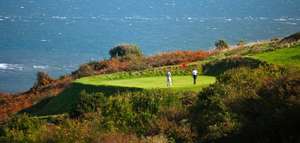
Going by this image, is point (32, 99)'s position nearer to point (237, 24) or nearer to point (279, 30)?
point (279, 30)

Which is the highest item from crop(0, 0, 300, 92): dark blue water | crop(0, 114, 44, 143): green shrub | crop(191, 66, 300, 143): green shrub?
crop(0, 0, 300, 92): dark blue water

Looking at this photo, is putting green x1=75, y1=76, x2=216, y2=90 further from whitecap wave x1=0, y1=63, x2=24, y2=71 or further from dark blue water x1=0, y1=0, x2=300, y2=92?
whitecap wave x1=0, y1=63, x2=24, y2=71

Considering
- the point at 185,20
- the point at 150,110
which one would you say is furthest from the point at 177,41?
the point at 150,110

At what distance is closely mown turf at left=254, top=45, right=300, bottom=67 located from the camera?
3223 centimetres

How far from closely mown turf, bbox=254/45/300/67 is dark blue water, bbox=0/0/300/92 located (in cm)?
3138

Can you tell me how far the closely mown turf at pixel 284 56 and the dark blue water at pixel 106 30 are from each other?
3138 cm

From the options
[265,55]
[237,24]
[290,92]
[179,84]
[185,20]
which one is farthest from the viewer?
[185,20]

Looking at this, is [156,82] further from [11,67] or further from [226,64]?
[11,67]

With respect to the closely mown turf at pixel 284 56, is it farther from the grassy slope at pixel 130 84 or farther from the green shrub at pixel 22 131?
the green shrub at pixel 22 131

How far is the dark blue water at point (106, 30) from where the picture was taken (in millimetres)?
81688

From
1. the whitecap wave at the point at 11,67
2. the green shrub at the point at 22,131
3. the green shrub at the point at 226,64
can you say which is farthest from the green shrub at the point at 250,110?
the whitecap wave at the point at 11,67

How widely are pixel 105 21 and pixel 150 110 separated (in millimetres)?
126824

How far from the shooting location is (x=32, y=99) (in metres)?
41.1

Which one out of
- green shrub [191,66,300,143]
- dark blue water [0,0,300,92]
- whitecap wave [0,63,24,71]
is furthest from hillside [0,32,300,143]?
whitecap wave [0,63,24,71]
